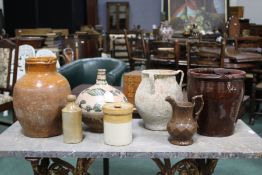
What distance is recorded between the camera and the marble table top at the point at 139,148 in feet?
4.08

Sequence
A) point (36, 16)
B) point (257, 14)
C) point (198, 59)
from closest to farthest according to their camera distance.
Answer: point (198, 59), point (36, 16), point (257, 14)

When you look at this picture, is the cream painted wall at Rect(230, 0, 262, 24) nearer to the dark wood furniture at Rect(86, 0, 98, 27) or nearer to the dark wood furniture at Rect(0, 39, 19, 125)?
the dark wood furniture at Rect(86, 0, 98, 27)

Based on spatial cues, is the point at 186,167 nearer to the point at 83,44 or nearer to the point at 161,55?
the point at 161,55

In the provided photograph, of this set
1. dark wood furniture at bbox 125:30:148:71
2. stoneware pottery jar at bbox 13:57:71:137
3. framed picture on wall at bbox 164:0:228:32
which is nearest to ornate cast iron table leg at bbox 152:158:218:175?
stoneware pottery jar at bbox 13:57:71:137

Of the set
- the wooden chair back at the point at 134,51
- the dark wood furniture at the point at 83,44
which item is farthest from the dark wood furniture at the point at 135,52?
the dark wood furniture at the point at 83,44

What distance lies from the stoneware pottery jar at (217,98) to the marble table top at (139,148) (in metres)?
0.04

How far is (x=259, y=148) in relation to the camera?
1.28 metres

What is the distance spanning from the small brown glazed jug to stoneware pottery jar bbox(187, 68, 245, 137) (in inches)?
2.1

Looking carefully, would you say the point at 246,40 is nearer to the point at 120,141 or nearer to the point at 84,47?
the point at 84,47

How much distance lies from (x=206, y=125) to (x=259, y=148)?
0.21m

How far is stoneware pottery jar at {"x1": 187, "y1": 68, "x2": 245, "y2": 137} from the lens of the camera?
1.31 m

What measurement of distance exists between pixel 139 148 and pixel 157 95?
23cm

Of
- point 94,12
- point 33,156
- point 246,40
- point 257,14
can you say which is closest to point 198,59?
point 246,40

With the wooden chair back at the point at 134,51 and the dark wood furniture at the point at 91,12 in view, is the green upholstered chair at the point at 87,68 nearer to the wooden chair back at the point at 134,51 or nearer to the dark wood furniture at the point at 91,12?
the wooden chair back at the point at 134,51
